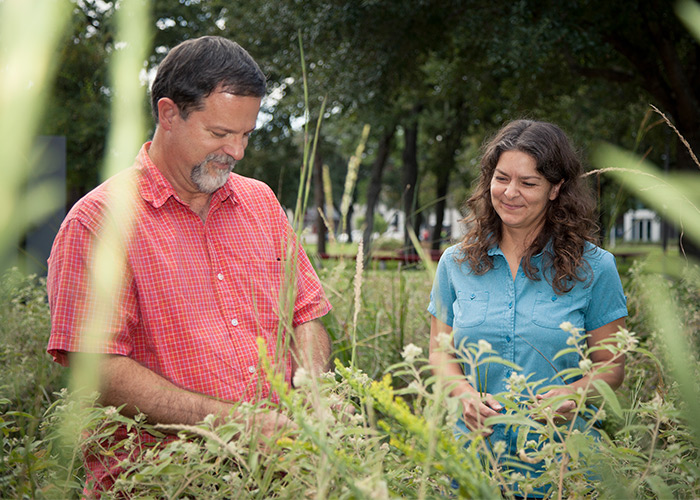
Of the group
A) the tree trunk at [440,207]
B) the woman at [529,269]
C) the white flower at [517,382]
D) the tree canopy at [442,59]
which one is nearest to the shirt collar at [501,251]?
the woman at [529,269]

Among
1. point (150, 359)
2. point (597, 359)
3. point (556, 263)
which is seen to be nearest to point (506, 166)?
point (556, 263)

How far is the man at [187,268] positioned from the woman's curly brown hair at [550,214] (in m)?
0.74

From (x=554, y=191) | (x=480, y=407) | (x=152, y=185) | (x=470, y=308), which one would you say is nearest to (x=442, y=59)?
(x=554, y=191)

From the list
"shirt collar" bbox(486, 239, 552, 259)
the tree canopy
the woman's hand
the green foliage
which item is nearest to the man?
→ the green foliage

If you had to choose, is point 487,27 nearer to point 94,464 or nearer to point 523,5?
point 523,5

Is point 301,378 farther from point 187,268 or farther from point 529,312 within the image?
point 529,312

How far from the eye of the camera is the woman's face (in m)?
2.49

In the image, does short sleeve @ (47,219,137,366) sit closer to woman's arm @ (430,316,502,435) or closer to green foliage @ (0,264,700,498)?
green foliage @ (0,264,700,498)

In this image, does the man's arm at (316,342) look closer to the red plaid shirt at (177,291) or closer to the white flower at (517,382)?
the red plaid shirt at (177,291)

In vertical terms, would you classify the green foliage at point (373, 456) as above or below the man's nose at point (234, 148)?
below

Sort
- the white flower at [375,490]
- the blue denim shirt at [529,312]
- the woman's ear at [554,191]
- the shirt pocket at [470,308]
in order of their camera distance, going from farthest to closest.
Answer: the woman's ear at [554,191], the shirt pocket at [470,308], the blue denim shirt at [529,312], the white flower at [375,490]

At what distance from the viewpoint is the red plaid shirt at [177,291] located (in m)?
1.83

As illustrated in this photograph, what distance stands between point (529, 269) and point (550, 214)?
0.97 ft

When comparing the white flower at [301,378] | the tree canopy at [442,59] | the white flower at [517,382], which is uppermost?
the tree canopy at [442,59]
